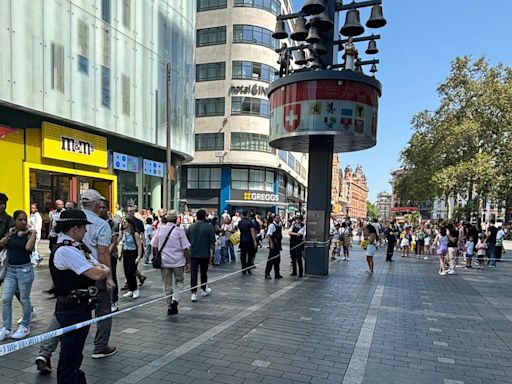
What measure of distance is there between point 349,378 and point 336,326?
6.19ft

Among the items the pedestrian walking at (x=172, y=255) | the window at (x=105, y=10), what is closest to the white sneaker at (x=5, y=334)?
the pedestrian walking at (x=172, y=255)

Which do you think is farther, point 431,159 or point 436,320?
point 431,159

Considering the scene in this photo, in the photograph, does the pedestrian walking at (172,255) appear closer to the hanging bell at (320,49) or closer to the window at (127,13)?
the hanging bell at (320,49)

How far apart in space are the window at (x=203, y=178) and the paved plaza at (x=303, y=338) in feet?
101

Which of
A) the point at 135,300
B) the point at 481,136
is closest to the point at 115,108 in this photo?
the point at 135,300

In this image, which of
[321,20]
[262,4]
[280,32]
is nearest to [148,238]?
[280,32]

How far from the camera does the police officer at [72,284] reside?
2922 mm

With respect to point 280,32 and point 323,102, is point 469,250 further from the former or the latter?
point 280,32

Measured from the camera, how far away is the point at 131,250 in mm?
7148

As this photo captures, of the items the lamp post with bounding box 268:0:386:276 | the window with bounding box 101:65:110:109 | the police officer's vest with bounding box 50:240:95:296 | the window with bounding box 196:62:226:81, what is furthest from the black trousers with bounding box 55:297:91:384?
the window with bounding box 196:62:226:81

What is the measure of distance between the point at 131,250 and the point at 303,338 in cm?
368

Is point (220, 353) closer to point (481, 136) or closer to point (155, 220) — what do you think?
point (155, 220)

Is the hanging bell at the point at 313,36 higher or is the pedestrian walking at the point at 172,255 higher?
the hanging bell at the point at 313,36

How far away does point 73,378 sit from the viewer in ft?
9.98
